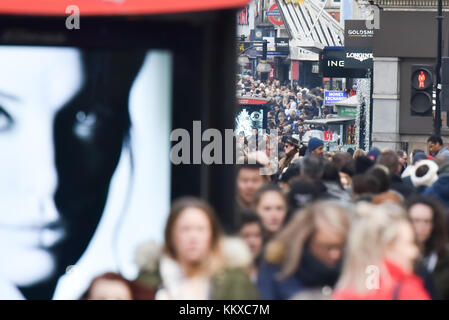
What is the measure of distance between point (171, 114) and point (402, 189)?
172 inches

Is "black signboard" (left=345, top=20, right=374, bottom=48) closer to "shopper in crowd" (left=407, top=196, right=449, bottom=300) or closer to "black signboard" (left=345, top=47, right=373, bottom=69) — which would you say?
"black signboard" (left=345, top=47, right=373, bottom=69)

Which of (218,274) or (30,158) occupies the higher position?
(30,158)

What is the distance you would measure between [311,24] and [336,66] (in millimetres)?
41548

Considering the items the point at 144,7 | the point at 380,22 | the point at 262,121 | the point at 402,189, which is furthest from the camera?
the point at 262,121

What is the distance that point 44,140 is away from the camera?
637 cm

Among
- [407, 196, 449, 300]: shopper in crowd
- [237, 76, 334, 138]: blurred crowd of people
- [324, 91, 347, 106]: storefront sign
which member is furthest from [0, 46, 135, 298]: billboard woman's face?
[324, 91, 347, 106]: storefront sign

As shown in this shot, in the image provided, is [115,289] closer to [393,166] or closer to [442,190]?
[442,190]

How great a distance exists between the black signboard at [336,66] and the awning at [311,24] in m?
38.0

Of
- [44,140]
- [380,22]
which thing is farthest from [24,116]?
[380,22]

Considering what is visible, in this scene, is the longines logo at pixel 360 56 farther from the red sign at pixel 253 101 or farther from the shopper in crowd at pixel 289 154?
the shopper in crowd at pixel 289 154

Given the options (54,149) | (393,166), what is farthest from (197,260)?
(393,166)

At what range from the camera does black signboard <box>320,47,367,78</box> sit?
3872cm

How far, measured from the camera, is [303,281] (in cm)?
651
